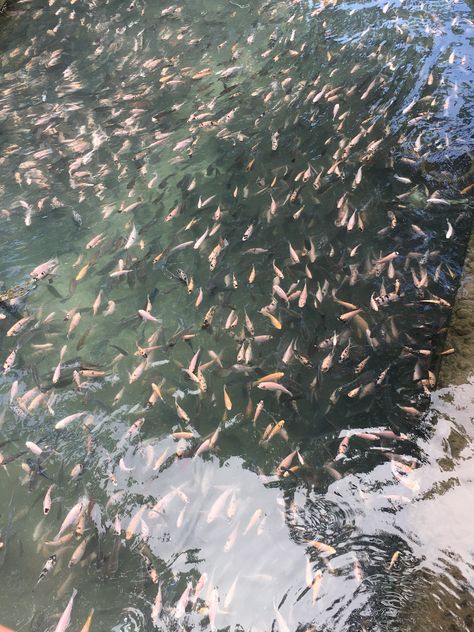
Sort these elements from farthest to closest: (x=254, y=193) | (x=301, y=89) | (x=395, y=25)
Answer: (x=395, y=25) < (x=301, y=89) < (x=254, y=193)

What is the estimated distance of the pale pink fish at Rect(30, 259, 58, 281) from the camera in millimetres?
5508

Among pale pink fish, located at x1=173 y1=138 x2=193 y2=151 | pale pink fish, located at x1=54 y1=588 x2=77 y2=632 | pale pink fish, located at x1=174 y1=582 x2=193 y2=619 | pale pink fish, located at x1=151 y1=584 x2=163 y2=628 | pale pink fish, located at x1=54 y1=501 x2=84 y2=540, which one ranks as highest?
pale pink fish, located at x1=173 y1=138 x2=193 y2=151

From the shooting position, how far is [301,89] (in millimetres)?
7168

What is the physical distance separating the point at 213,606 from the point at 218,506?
25.1 inches

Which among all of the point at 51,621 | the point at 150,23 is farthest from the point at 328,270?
the point at 150,23

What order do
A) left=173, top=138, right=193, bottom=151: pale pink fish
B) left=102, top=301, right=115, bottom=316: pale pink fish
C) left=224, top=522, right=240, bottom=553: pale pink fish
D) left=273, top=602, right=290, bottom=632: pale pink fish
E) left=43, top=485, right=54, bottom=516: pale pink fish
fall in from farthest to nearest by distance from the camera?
left=173, top=138, right=193, bottom=151: pale pink fish → left=102, top=301, right=115, bottom=316: pale pink fish → left=43, top=485, right=54, bottom=516: pale pink fish → left=224, top=522, right=240, bottom=553: pale pink fish → left=273, top=602, right=290, bottom=632: pale pink fish

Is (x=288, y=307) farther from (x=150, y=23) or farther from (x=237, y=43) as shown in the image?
(x=150, y=23)

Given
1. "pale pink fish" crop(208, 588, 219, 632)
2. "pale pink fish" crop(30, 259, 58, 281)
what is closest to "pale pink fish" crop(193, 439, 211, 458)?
"pale pink fish" crop(208, 588, 219, 632)

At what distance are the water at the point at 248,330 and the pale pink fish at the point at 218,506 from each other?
0.07 ft

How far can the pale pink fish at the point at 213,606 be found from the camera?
10.1ft

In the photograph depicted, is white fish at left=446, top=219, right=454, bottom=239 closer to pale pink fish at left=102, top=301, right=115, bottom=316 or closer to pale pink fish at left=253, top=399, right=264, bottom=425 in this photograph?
pale pink fish at left=253, top=399, right=264, bottom=425

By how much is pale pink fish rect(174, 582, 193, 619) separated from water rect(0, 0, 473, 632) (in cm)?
6

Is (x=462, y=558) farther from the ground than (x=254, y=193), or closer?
closer

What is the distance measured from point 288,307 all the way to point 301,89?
13.6 feet
